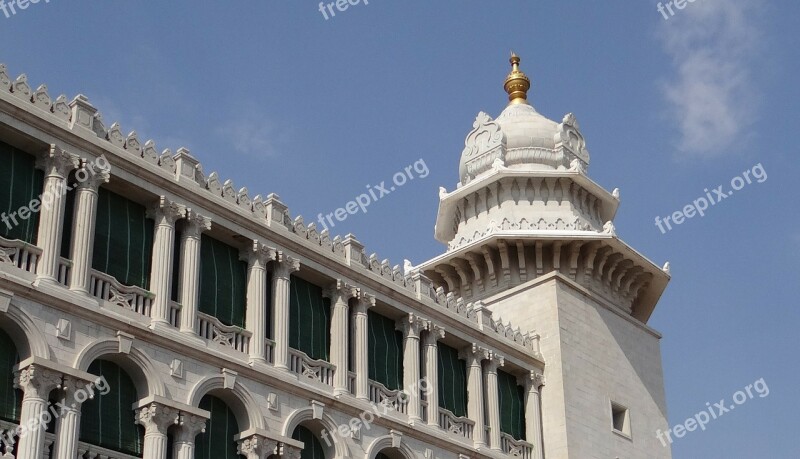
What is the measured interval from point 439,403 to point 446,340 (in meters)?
2.23

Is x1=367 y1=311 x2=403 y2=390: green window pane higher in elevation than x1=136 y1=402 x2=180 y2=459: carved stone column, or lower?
higher

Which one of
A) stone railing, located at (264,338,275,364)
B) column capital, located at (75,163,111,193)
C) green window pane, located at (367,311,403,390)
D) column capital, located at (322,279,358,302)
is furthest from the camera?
green window pane, located at (367,311,403,390)

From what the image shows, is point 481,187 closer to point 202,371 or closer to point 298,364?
point 298,364

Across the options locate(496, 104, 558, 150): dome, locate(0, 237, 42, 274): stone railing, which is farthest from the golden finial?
locate(0, 237, 42, 274): stone railing

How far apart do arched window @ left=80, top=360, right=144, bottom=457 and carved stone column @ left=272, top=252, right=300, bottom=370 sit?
4.56 meters

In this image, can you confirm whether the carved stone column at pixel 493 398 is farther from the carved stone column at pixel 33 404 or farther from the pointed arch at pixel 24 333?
Result: the pointed arch at pixel 24 333

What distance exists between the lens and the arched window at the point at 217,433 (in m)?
28.9

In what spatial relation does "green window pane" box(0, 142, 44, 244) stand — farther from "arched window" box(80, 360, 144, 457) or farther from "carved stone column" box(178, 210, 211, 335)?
"carved stone column" box(178, 210, 211, 335)

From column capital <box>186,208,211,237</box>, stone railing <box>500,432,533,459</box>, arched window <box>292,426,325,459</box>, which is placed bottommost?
arched window <box>292,426,325,459</box>

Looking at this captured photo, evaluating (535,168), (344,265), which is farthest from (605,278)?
(344,265)

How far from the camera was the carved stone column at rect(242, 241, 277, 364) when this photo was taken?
101 feet

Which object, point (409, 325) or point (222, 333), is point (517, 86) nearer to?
point (409, 325)

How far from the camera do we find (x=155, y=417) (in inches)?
1075

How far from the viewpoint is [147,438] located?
27.2m
